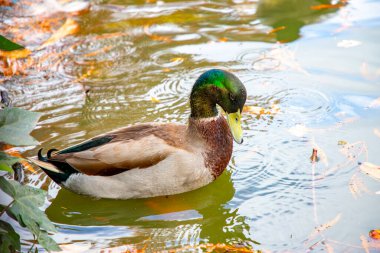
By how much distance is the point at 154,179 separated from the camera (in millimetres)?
5066

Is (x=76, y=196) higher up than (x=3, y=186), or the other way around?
(x=3, y=186)

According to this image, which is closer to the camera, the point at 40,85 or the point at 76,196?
the point at 76,196

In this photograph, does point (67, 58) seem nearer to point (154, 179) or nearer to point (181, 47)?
point (181, 47)

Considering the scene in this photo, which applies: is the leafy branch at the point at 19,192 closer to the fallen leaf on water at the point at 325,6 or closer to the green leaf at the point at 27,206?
the green leaf at the point at 27,206

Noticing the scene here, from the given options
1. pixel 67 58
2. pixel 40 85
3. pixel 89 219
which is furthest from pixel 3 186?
pixel 67 58

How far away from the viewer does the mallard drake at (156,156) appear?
505 cm

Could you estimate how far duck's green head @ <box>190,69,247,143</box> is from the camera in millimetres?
5145

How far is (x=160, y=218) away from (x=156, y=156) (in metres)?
0.47

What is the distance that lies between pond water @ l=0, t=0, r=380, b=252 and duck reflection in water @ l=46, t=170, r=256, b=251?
0.01m

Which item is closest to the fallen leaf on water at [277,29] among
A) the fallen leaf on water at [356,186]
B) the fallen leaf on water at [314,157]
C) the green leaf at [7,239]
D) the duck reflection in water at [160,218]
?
the fallen leaf on water at [314,157]

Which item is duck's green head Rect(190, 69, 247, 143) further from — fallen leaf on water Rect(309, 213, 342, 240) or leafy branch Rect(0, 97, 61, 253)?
leafy branch Rect(0, 97, 61, 253)

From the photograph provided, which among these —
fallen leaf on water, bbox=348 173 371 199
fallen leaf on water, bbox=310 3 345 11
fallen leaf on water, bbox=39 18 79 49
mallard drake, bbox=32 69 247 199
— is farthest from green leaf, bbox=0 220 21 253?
fallen leaf on water, bbox=310 3 345 11

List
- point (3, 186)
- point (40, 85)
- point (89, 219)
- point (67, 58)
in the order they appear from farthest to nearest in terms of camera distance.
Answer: point (67, 58) → point (40, 85) → point (89, 219) → point (3, 186)

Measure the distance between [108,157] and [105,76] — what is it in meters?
2.18
